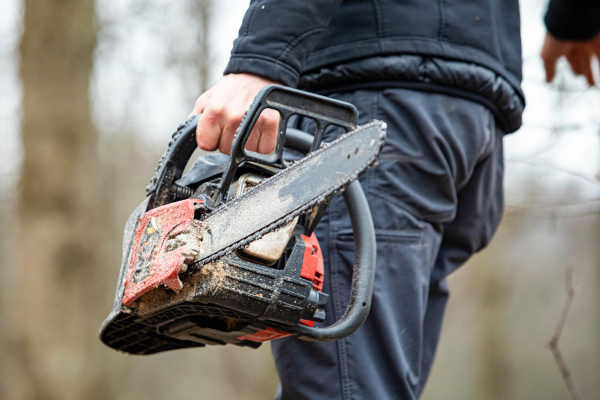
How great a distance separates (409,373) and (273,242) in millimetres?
489

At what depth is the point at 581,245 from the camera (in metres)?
11.2

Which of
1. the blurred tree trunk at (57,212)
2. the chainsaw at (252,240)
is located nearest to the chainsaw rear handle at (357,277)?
the chainsaw at (252,240)

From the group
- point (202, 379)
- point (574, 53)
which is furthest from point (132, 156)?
point (574, 53)

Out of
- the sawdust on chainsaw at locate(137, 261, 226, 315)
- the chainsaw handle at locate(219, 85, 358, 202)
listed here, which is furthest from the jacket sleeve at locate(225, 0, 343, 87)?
the sawdust on chainsaw at locate(137, 261, 226, 315)

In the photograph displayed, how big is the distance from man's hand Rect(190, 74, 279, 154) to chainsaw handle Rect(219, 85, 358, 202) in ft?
0.20

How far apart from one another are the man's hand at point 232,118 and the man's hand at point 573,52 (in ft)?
4.80

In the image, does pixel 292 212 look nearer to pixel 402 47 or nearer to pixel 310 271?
pixel 310 271

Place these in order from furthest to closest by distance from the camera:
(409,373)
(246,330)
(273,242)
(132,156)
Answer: (132,156), (409,373), (246,330), (273,242)

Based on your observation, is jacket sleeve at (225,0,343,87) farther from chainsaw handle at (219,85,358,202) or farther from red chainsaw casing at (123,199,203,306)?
red chainsaw casing at (123,199,203,306)

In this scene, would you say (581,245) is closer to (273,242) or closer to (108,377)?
(108,377)

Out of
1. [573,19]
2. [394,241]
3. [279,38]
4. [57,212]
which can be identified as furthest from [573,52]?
[57,212]

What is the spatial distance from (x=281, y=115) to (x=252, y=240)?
247 millimetres

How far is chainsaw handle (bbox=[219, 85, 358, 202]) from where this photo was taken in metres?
0.90

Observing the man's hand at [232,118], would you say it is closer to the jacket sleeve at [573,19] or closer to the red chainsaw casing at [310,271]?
the red chainsaw casing at [310,271]
